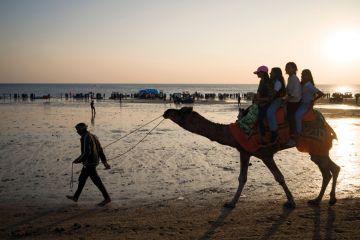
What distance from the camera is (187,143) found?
2075cm

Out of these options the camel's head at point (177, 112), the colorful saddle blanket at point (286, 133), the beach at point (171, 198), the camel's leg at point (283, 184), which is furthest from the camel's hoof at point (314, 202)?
the camel's head at point (177, 112)

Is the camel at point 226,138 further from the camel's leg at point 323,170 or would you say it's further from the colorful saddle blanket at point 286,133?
the colorful saddle blanket at point 286,133

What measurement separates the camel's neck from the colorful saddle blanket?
161mm

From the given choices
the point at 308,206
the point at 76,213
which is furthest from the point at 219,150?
the point at 76,213

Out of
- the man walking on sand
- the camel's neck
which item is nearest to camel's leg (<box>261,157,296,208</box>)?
the camel's neck

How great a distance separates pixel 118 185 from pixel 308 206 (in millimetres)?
5165

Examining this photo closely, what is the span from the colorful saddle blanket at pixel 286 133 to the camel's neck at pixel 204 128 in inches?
6.4

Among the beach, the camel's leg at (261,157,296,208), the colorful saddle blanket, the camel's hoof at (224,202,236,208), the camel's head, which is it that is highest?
the camel's head

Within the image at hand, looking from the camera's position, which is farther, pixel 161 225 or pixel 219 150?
pixel 219 150

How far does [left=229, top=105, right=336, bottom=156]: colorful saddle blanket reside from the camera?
360 inches

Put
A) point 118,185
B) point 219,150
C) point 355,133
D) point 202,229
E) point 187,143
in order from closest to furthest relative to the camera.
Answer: point 202,229
point 118,185
point 219,150
point 187,143
point 355,133

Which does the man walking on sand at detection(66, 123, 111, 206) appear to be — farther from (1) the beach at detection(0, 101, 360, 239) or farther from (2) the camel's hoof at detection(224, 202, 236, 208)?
(2) the camel's hoof at detection(224, 202, 236, 208)

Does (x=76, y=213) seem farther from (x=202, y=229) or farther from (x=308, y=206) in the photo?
(x=308, y=206)

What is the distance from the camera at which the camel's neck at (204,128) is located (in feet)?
30.5
